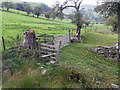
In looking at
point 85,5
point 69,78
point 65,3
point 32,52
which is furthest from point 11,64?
point 85,5

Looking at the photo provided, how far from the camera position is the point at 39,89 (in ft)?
7.82

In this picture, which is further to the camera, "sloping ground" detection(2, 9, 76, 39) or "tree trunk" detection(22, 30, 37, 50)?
"sloping ground" detection(2, 9, 76, 39)

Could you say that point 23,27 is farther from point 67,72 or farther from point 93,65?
point 67,72

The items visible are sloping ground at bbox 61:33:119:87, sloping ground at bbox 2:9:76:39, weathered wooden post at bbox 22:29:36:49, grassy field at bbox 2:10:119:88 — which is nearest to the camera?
grassy field at bbox 2:10:119:88

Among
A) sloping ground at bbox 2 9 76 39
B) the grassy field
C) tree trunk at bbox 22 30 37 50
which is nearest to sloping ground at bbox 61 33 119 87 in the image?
the grassy field

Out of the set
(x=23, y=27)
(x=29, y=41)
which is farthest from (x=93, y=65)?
(x=23, y=27)

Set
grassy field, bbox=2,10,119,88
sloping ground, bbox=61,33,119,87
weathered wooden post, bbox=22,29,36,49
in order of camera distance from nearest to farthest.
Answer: grassy field, bbox=2,10,119,88
sloping ground, bbox=61,33,119,87
weathered wooden post, bbox=22,29,36,49

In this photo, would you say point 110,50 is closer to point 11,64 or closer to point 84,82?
point 84,82

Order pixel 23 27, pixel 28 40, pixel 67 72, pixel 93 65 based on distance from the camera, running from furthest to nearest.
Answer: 1. pixel 23 27
2. pixel 28 40
3. pixel 93 65
4. pixel 67 72

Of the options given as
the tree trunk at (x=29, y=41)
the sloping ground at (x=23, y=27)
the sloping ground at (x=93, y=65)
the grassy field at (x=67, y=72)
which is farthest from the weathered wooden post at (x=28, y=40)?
the sloping ground at (x=23, y=27)

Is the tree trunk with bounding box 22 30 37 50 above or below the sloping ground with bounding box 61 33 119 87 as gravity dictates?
above

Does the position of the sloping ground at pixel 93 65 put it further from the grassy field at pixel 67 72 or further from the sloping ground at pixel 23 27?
the sloping ground at pixel 23 27

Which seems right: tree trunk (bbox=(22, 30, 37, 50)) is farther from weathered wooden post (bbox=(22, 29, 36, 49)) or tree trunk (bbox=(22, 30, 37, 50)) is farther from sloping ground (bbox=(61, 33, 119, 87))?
sloping ground (bbox=(61, 33, 119, 87))

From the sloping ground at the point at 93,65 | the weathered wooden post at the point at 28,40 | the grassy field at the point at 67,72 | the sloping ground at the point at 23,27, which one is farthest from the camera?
the sloping ground at the point at 23,27
